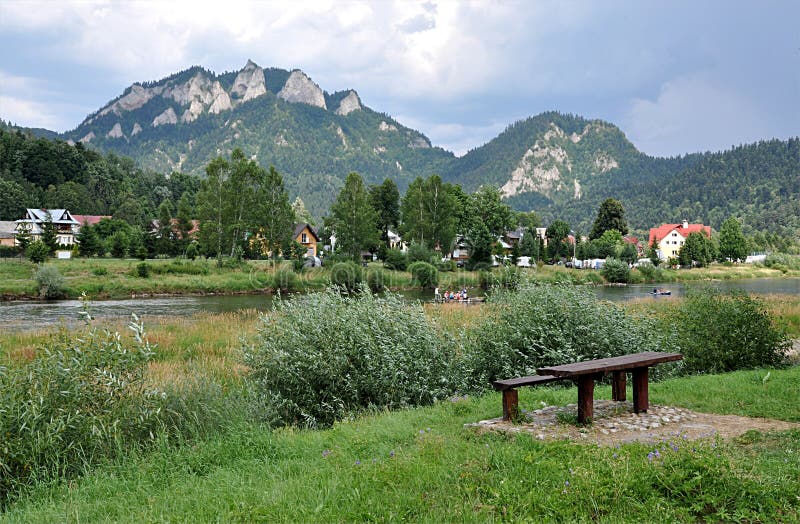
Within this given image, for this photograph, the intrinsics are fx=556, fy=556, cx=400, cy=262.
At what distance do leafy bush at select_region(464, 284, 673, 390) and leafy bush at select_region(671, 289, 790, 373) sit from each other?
84cm

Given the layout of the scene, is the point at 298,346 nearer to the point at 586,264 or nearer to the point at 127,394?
the point at 127,394

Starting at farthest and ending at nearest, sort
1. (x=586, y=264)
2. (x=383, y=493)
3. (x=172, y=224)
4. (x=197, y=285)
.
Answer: (x=586, y=264)
(x=172, y=224)
(x=197, y=285)
(x=383, y=493)

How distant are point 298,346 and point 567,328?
17.6ft

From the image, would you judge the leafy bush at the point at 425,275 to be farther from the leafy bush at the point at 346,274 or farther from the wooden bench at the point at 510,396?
the wooden bench at the point at 510,396

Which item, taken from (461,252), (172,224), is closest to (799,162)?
(461,252)

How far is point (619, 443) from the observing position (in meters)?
5.98

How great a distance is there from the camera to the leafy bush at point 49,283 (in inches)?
1580

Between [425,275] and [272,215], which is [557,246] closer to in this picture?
[425,275]

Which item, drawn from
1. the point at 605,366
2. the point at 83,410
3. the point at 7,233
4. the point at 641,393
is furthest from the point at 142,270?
the point at 605,366

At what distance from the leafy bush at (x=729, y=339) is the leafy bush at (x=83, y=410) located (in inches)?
402

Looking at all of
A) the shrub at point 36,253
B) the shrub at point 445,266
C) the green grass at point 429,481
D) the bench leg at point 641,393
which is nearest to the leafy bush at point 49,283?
the shrub at point 36,253

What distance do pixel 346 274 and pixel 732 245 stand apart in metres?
77.3

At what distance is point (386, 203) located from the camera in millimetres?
78250

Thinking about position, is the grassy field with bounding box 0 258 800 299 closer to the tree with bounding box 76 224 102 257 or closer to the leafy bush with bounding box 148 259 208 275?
the leafy bush with bounding box 148 259 208 275
